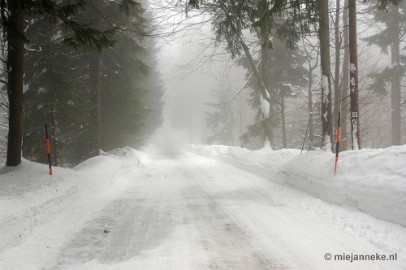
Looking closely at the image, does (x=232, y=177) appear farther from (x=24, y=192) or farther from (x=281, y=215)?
(x=24, y=192)

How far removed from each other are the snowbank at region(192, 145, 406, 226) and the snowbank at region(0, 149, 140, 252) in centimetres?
550

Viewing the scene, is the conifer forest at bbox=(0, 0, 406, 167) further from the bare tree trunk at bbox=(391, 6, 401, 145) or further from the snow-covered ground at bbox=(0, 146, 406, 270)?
the snow-covered ground at bbox=(0, 146, 406, 270)

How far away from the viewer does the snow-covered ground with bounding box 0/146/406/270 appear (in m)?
4.92

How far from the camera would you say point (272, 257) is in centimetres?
488

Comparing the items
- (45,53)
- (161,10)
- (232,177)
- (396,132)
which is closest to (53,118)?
(45,53)

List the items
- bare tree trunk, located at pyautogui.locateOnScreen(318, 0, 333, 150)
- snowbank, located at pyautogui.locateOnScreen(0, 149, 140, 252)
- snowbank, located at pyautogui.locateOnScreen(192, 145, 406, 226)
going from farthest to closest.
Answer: bare tree trunk, located at pyautogui.locateOnScreen(318, 0, 333, 150), snowbank, located at pyautogui.locateOnScreen(192, 145, 406, 226), snowbank, located at pyautogui.locateOnScreen(0, 149, 140, 252)

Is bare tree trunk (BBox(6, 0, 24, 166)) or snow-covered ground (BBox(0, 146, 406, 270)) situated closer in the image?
snow-covered ground (BBox(0, 146, 406, 270))

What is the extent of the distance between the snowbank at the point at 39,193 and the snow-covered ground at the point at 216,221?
24 millimetres

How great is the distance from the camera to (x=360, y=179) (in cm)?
721

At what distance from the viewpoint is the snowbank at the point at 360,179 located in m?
6.05

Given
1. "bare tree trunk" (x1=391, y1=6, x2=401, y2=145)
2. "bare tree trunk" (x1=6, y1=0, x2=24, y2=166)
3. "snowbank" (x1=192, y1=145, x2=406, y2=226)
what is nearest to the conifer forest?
"bare tree trunk" (x1=6, y1=0, x2=24, y2=166)

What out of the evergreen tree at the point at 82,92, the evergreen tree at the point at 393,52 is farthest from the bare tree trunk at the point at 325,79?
the evergreen tree at the point at 393,52

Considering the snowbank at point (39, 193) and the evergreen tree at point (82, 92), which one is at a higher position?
the evergreen tree at point (82, 92)

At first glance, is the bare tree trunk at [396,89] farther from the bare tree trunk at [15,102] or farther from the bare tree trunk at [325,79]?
the bare tree trunk at [15,102]
